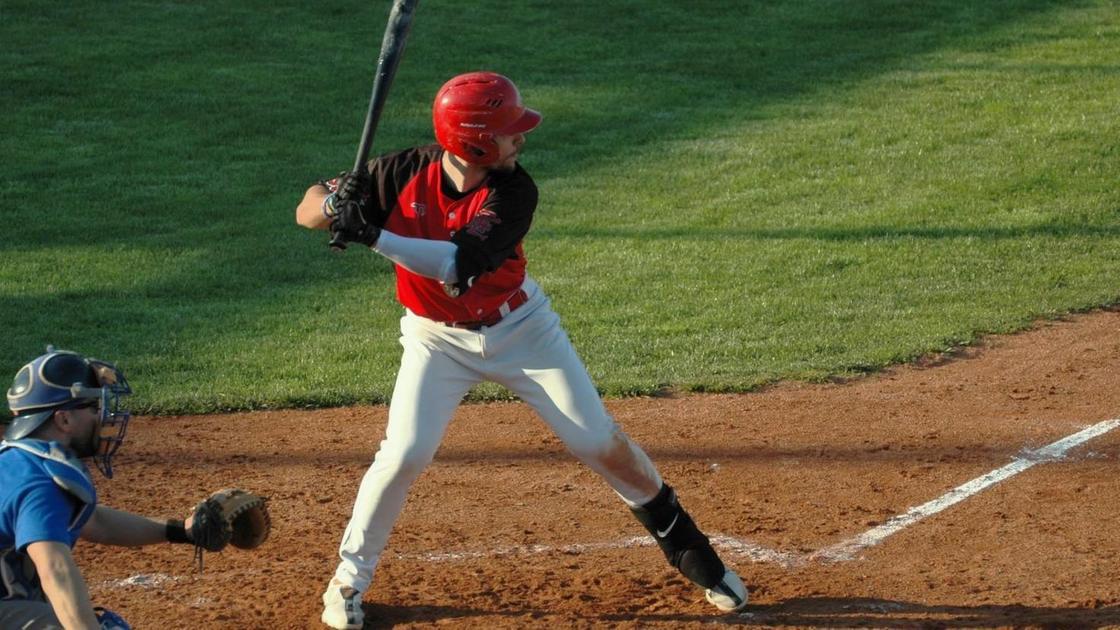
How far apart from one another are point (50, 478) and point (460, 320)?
150 centimetres

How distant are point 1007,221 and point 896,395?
4107mm

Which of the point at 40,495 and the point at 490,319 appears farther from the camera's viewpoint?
the point at 490,319

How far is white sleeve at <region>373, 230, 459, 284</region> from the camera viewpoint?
4211 millimetres

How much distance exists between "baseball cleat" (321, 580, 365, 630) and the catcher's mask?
1.16m

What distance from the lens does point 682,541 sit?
15.9 feet

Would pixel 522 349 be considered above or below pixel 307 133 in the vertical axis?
above

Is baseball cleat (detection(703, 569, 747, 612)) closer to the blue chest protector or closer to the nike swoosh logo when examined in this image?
the nike swoosh logo

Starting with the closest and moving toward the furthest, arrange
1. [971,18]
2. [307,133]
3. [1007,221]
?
[1007,221]
[307,133]
[971,18]

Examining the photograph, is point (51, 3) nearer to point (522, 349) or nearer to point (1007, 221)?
point (1007, 221)

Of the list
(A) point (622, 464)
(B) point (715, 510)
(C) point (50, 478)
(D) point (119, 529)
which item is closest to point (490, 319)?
(A) point (622, 464)

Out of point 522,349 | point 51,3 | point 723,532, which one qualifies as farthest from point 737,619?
point 51,3

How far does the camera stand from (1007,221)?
11.0 metres

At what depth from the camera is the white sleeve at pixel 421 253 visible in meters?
4.21

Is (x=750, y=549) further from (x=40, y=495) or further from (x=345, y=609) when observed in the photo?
(x=40, y=495)
